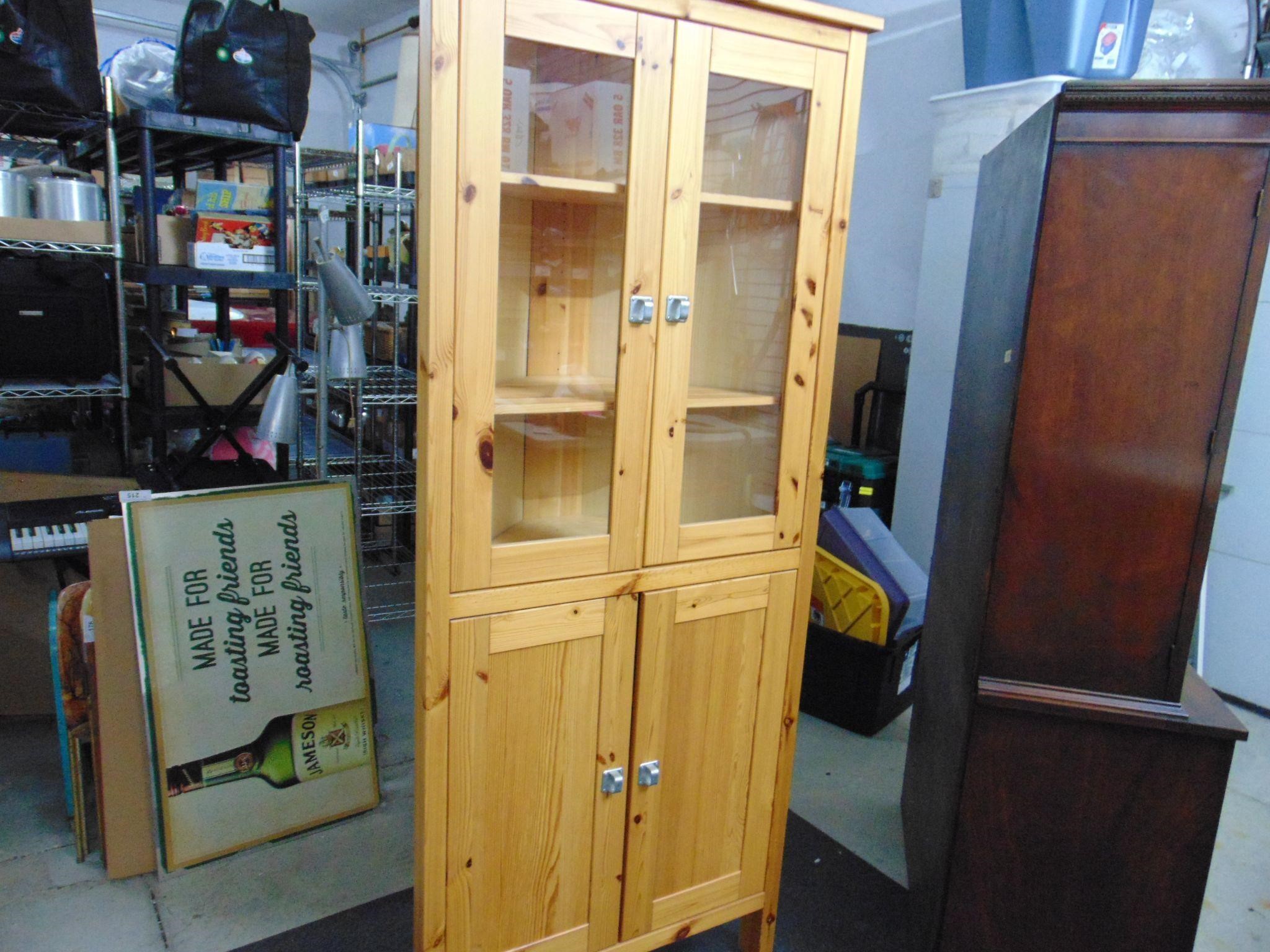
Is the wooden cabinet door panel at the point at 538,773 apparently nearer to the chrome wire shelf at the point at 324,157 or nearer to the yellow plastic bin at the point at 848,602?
the yellow plastic bin at the point at 848,602

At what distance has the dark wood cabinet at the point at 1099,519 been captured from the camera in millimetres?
1441

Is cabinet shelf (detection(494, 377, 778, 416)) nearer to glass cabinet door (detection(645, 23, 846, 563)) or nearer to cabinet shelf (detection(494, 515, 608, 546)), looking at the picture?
glass cabinet door (detection(645, 23, 846, 563))

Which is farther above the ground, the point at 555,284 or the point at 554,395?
the point at 555,284

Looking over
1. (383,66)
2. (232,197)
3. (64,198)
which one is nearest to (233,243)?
(232,197)

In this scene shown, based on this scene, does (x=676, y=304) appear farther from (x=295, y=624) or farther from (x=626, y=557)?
(x=295, y=624)

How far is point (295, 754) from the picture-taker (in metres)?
2.25

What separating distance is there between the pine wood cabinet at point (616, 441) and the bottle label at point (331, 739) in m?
0.88

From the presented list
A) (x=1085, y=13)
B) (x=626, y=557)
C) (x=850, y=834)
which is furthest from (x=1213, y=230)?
(x=850, y=834)

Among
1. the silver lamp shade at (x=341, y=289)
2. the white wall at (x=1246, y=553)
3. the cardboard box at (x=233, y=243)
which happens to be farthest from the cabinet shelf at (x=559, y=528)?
the white wall at (x=1246, y=553)

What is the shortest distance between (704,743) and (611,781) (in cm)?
20

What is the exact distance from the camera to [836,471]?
11.7ft

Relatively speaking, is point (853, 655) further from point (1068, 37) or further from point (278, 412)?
point (1068, 37)

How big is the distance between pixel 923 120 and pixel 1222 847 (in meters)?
2.75

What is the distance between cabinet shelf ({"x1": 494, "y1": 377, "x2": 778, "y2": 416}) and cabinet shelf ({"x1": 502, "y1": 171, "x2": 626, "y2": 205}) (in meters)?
0.30
